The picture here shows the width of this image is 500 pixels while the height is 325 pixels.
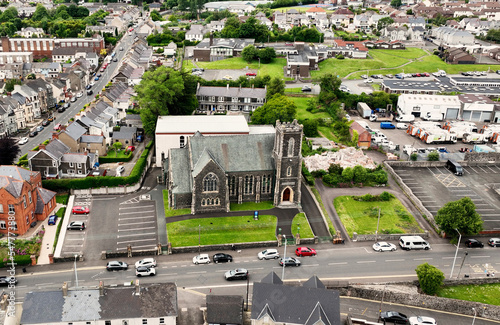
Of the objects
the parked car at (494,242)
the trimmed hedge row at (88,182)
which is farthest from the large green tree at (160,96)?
the parked car at (494,242)

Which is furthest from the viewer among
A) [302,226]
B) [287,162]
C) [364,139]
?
[364,139]

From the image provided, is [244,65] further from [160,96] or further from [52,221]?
[52,221]

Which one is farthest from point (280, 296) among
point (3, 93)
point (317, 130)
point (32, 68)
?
point (32, 68)

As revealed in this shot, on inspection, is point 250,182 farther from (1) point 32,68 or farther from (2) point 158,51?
(2) point 158,51

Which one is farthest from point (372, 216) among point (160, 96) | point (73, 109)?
point (73, 109)

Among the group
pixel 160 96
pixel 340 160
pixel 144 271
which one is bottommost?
pixel 144 271

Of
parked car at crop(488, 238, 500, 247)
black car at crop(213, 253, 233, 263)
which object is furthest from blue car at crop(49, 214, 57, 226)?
parked car at crop(488, 238, 500, 247)
